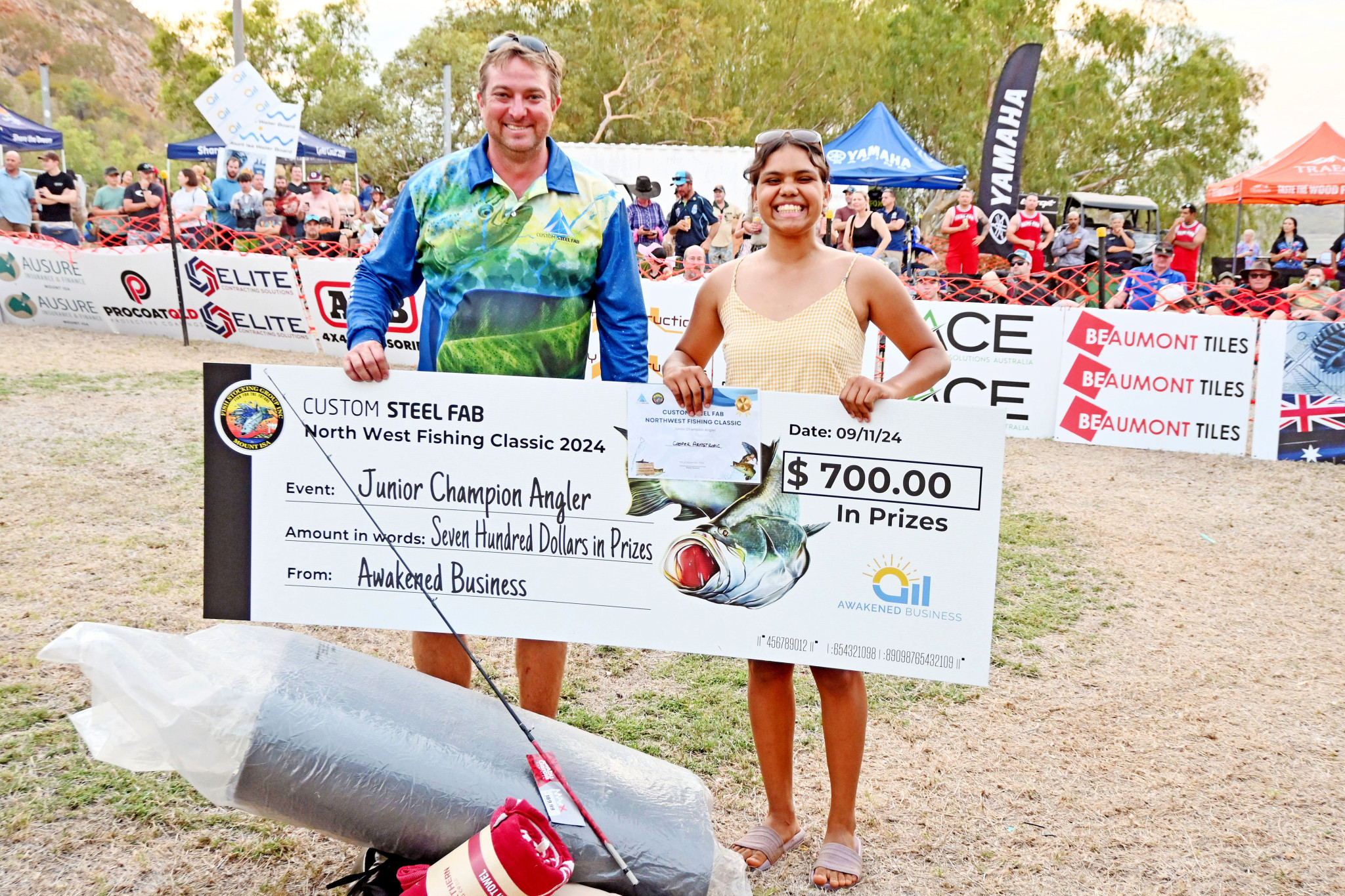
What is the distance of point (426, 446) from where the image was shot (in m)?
2.60

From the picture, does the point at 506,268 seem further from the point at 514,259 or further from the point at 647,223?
the point at 647,223

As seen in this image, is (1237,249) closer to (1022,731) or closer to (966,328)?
(966,328)

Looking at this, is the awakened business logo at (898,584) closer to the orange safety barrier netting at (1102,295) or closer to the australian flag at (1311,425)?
the orange safety barrier netting at (1102,295)

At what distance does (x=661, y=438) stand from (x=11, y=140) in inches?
992

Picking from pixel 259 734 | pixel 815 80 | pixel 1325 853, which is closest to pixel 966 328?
pixel 1325 853

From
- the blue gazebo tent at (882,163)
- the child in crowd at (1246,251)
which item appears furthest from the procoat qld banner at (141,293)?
the child in crowd at (1246,251)

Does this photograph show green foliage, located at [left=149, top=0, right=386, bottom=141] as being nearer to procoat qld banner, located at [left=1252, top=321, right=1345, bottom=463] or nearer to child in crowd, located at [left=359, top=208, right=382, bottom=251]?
child in crowd, located at [left=359, top=208, right=382, bottom=251]

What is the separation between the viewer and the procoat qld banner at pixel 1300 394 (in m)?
8.70

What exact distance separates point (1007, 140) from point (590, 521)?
1613 centimetres

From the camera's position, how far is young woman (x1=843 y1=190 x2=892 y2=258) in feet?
41.4

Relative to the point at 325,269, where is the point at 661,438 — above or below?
below

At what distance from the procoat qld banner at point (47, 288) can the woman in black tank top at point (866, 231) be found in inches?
372

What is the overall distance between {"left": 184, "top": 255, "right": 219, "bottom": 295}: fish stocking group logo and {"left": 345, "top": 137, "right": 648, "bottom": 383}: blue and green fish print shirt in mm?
10744

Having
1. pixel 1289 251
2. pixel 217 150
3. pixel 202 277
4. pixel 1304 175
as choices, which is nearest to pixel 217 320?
pixel 202 277
